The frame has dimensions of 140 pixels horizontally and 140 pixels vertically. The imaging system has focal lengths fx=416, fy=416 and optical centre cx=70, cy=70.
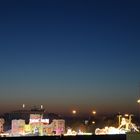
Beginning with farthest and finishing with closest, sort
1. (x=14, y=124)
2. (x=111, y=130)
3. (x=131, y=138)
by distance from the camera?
1. (x=14, y=124)
2. (x=111, y=130)
3. (x=131, y=138)

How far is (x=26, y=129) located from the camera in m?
186

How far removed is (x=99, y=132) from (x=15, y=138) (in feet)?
142

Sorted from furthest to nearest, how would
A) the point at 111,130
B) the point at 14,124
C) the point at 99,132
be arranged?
the point at 14,124 → the point at 99,132 → the point at 111,130

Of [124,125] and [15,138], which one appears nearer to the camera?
[124,125]

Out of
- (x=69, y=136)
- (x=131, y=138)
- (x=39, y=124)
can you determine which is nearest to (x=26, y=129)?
(x=39, y=124)

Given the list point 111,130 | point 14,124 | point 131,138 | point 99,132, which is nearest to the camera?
point 131,138

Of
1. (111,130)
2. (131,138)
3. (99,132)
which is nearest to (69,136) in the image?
(99,132)

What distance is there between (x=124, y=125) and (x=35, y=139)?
1606 inches

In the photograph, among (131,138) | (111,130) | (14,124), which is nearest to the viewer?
(131,138)

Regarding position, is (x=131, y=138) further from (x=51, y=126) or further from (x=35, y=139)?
(x=51, y=126)

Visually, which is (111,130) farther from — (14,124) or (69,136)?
(14,124)

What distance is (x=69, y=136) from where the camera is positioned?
646 ft

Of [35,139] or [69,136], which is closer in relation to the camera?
[35,139]

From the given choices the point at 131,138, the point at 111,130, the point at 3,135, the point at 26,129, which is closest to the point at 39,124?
the point at 26,129
